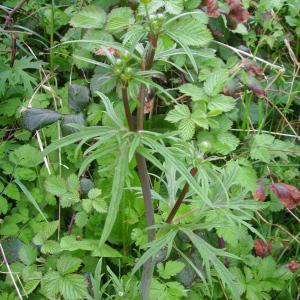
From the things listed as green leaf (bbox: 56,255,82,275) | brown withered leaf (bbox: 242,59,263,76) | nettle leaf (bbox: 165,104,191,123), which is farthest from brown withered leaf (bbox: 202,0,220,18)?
green leaf (bbox: 56,255,82,275)

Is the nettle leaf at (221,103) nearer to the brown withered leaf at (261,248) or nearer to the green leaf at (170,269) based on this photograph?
the brown withered leaf at (261,248)

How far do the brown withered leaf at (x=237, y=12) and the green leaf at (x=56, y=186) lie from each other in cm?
117

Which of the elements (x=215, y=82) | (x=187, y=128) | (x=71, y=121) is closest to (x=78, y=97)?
(x=71, y=121)

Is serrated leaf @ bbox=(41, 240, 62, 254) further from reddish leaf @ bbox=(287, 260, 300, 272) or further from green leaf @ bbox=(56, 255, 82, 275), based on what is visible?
reddish leaf @ bbox=(287, 260, 300, 272)

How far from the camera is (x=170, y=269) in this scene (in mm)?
1653

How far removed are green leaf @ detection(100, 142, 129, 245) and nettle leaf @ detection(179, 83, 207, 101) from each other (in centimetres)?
105

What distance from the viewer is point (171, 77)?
7.73 feet

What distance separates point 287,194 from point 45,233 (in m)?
0.95

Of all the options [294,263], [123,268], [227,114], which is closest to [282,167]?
[227,114]

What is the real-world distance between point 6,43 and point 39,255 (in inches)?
40.4

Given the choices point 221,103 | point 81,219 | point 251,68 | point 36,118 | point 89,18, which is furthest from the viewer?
point 251,68

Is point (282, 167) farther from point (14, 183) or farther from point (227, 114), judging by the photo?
point (14, 183)

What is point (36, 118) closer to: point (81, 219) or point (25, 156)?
point (25, 156)

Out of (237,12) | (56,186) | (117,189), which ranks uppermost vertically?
(117,189)
